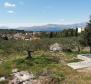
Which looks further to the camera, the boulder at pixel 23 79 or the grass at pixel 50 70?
the grass at pixel 50 70

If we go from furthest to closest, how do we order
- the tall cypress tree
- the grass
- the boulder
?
the tall cypress tree → the grass → the boulder

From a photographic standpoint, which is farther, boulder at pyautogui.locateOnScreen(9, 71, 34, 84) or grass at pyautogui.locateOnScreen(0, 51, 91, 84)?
grass at pyautogui.locateOnScreen(0, 51, 91, 84)

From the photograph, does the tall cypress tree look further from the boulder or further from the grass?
the boulder

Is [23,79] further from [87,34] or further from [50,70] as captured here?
[87,34]

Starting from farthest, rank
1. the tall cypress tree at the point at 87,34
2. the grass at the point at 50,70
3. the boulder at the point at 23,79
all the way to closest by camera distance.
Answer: the tall cypress tree at the point at 87,34 < the grass at the point at 50,70 < the boulder at the point at 23,79

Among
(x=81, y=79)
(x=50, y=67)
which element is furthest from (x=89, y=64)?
(x=81, y=79)

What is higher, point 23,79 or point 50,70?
point 23,79

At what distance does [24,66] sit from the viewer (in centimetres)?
2228

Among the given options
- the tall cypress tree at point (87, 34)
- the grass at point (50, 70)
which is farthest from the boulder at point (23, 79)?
the tall cypress tree at point (87, 34)

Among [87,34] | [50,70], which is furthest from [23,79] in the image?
[87,34]

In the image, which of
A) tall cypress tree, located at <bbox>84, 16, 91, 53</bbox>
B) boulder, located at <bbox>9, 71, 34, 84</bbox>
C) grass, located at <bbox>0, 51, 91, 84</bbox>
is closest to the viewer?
boulder, located at <bbox>9, 71, 34, 84</bbox>

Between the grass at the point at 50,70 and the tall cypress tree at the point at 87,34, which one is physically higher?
the tall cypress tree at the point at 87,34

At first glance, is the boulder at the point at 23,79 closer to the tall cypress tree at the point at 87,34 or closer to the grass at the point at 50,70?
the grass at the point at 50,70

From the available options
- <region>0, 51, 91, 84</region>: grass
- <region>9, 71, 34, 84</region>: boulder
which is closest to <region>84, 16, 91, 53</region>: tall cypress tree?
<region>0, 51, 91, 84</region>: grass
